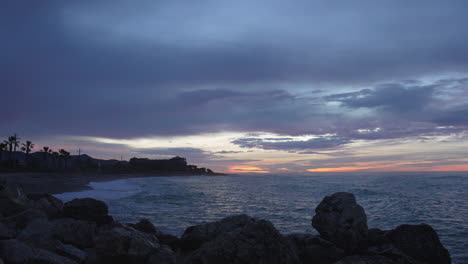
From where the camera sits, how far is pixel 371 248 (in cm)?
774

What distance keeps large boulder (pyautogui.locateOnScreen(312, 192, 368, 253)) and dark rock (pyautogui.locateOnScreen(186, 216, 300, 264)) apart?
2.93 metres

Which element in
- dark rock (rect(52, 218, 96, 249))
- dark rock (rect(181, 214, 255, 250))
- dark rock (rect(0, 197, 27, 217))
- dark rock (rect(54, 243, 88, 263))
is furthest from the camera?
dark rock (rect(0, 197, 27, 217))

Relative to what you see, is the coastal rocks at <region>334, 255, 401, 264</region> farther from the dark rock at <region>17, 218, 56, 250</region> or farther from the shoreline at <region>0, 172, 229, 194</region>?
the shoreline at <region>0, 172, 229, 194</region>

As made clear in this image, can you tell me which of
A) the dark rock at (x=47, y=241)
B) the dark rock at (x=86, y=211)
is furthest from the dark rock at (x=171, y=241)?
the dark rock at (x=86, y=211)

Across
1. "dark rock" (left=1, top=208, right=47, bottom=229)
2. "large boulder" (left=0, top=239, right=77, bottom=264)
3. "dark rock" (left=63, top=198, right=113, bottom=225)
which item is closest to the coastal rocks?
"large boulder" (left=0, top=239, right=77, bottom=264)

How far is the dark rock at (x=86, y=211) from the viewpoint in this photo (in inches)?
484

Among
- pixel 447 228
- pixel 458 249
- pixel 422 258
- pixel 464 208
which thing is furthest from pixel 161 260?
pixel 464 208

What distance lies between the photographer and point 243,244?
559 centimetres

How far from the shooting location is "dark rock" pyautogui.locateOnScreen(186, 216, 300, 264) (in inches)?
215

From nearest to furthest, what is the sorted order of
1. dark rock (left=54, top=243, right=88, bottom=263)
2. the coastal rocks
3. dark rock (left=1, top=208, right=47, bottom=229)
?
the coastal rocks
dark rock (left=54, top=243, right=88, bottom=263)
dark rock (left=1, top=208, right=47, bottom=229)

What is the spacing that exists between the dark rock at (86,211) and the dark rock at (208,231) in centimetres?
437

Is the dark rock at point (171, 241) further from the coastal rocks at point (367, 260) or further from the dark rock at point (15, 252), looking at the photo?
the coastal rocks at point (367, 260)

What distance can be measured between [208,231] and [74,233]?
399cm

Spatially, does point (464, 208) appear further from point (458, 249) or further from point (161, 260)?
point (161, 260)
